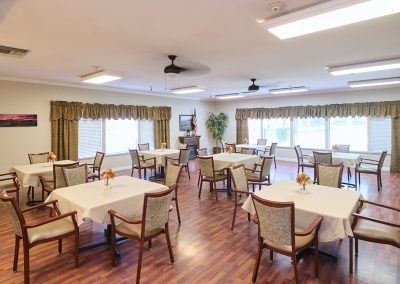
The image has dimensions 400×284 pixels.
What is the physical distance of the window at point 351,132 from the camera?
7.91 m

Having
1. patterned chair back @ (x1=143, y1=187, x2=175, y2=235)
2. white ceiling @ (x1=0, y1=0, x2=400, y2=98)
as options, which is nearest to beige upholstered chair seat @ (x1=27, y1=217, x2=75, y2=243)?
patterned chair back @ (x1=143, y1=187, x2=175, y2=235)

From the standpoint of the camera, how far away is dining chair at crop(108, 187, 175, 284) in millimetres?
2279

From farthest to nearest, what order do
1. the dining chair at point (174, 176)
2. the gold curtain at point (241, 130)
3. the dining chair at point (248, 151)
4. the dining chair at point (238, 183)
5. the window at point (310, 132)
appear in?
1. the gold curtain at point (241, 130)
2. the window at point (310, 132)
3. the dining chair at point (248, 151)
4. the dining chair at point (174, 176)
5. the dining chair at point (238, 183)

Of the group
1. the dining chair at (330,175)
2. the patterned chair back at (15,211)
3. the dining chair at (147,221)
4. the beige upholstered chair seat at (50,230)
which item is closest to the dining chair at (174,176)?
the dining chair at (147,221)

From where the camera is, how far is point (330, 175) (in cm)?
355

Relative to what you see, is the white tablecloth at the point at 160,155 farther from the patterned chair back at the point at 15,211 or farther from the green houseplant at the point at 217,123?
the green houseplant at the point at 217,123

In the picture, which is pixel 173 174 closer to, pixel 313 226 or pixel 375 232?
pixel 313 226

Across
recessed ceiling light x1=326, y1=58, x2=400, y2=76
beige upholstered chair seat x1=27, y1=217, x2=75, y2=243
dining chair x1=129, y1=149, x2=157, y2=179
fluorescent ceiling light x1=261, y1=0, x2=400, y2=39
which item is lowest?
beige upholstered chair seat x1=27, y1=217, x2=75, y2=243

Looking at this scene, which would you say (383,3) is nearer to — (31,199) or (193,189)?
(193,189)

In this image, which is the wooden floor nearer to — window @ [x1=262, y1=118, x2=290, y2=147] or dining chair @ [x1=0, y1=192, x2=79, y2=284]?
dining chair @ [x1=0, y1=192, x2=79, y2=284]

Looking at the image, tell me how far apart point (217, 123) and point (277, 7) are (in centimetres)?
844

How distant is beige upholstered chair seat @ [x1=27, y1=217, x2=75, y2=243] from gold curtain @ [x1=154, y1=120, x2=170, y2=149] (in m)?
6.21

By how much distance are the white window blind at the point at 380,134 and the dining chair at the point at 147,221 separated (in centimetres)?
771

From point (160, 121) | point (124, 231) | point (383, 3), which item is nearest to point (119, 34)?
point (124, 231)
